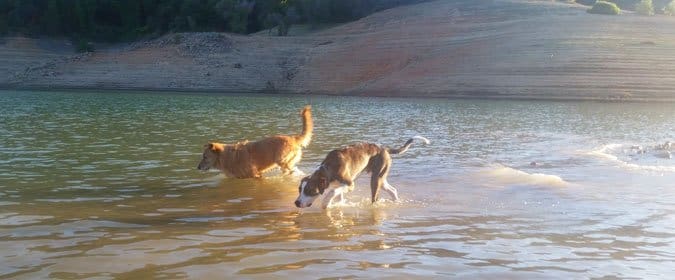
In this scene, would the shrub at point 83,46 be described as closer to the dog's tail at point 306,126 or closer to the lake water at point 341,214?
the lake water at point 341,214

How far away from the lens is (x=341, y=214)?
10844 millimetres

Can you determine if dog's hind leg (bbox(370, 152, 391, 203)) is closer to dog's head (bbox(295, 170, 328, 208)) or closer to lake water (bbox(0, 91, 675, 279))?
lake water (bbox(0, 91, 675, 279))

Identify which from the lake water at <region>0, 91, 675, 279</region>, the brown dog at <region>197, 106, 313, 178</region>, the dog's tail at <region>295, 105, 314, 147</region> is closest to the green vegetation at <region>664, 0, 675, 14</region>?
the lake water at <region>0, 91, 675, 279</region>

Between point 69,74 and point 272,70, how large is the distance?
17214 mm

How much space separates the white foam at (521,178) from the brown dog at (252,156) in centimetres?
Result: 369

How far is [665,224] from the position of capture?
10031 millimetres

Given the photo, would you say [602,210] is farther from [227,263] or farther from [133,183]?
[133,183]

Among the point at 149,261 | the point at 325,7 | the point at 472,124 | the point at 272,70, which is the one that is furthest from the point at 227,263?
the point at 325,7

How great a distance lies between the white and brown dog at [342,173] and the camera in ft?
36.0

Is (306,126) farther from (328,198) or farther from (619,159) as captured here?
(619,159)

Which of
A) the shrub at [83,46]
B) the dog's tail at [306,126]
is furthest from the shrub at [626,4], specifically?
the dog's tail at [306,126]

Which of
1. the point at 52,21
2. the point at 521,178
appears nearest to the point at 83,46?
the point at 52,21

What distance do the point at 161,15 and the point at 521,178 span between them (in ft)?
286

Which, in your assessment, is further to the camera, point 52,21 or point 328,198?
point 52,21
